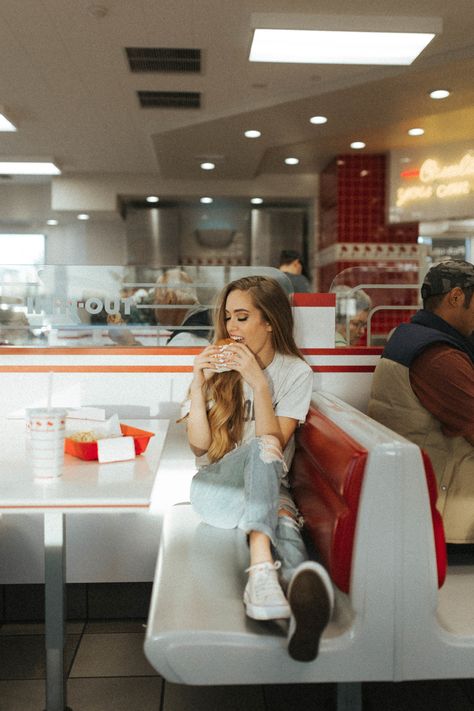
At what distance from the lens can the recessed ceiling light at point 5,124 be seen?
6.27 meters

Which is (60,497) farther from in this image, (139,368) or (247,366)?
(139,368)

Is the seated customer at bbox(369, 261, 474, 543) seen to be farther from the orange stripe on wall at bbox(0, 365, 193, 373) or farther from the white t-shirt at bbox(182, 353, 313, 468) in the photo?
the orange stripe on wall at bbox(0, 365, 193, 373)

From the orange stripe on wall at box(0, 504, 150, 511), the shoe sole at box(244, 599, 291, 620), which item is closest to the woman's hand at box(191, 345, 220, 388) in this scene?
the orange stripe on wall at box(0, 504, 150, 511)

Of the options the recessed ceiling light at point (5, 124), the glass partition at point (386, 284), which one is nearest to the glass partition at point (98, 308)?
the glass partition at point (386, 284)

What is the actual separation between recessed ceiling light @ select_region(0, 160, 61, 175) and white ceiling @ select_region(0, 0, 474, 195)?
0.14m

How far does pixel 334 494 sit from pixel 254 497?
19 centimetres

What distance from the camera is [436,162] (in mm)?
7551

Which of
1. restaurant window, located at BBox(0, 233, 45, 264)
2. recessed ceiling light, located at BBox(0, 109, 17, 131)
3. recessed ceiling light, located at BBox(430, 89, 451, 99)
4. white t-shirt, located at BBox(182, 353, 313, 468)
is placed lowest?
white t-shirt, located at BBox(182, 353, 313, 468)

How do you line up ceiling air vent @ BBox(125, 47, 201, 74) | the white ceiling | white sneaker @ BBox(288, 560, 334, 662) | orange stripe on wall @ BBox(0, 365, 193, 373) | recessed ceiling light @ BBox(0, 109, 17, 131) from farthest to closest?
1. recessed ceiling light @ BBox(0, 109, 17, 131)
2. ceiling air vent @ BBox(125, 47, 201, 74)
3. the white ceiling
4. orange stripe on wall @ BBox(0, 365, 193, 373)
5. white sneaker @ BBox(288, 560, 334, 662)

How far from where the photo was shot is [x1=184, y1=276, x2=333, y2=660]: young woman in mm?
1459

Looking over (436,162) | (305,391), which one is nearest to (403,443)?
(305,391)

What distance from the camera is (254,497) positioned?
5.77 feet

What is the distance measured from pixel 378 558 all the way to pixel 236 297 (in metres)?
0.98

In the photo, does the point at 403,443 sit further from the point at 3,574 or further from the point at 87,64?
the point at 87,64
